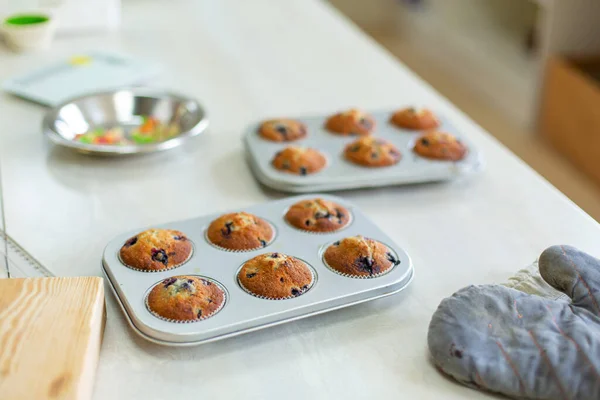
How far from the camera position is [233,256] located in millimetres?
975

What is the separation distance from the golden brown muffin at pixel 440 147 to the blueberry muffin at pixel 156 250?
1.49 ft

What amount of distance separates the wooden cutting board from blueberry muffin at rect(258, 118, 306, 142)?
500 millimetres

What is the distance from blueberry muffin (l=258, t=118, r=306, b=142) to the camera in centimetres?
129

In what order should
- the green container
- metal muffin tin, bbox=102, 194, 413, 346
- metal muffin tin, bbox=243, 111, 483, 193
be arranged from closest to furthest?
1. metal muffin tin, bbox=102, 194, 413, 346
2. metal muffin tin, bbox=243, 111, 483, 193
3. the green container

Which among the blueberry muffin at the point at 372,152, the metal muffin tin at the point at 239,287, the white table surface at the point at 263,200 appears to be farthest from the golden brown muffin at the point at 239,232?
the blueberry muffin at the point at 372,152

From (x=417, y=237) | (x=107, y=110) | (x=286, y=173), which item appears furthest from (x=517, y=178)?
(x=107, y=110)

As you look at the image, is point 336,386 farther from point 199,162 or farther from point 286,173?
point 199,162

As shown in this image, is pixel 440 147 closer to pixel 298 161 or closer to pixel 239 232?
pixel 298 161

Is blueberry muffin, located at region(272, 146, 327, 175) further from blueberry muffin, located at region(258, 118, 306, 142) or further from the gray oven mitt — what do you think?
the gray oven mitt

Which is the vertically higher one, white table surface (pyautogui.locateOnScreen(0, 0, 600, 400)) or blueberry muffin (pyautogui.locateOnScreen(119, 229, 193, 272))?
blueberry muffin (pyautogui.locateOnScreen(119, 229, 193, 272))

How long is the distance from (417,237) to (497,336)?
30 cm

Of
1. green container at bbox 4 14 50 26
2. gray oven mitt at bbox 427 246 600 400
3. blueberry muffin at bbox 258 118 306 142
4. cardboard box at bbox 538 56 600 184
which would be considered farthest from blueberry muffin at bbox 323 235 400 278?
cardboard box at bbox 538 56 600 184

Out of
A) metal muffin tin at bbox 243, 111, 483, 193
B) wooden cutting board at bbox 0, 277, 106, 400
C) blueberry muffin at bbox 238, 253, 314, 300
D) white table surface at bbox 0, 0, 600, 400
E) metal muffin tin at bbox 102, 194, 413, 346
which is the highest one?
wooden cutting board at bbox 0, 277, 106, 400

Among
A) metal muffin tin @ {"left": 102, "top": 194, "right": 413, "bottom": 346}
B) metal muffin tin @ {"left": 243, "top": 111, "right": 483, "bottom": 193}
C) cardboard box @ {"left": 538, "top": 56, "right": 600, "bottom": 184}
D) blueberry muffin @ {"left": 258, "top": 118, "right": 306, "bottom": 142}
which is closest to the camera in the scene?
metal muffin tin @ {"left": 102, "top": 194, "right": 413, "bottom": 346}
